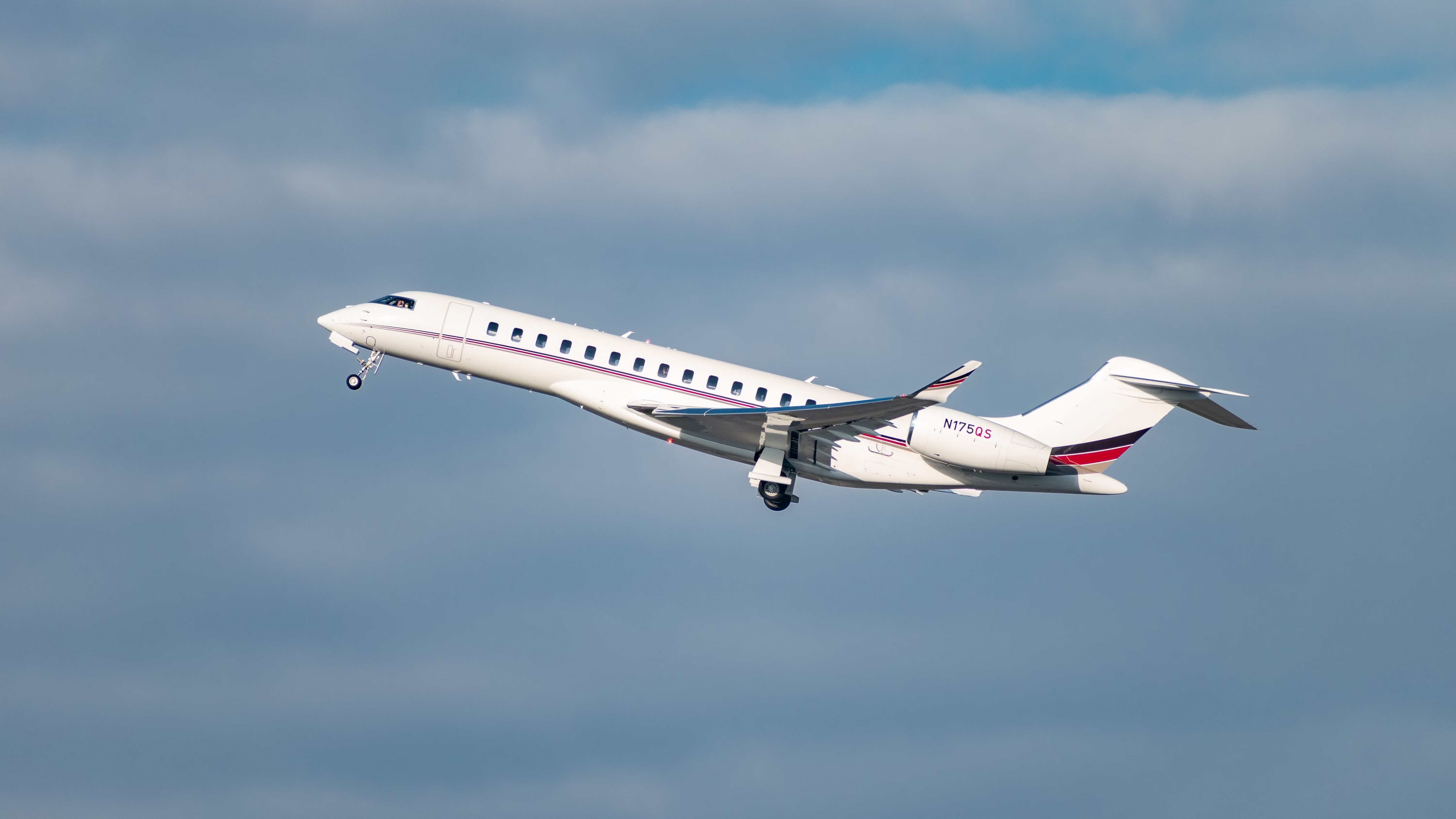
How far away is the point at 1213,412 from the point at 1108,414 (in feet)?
9.40

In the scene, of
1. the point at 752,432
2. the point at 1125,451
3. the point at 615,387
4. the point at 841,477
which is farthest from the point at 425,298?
the point at 1125,451

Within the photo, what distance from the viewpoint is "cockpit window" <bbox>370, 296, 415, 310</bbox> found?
138 feet

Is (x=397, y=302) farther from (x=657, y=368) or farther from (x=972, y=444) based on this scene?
(x=972, y=444)

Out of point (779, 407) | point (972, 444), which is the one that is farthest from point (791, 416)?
point (972, 444)

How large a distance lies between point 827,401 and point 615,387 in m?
5.86

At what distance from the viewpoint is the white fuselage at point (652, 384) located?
40.3 meters

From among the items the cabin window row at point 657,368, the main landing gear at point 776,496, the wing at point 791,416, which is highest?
the cabin window row at point 657,368

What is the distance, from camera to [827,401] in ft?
134

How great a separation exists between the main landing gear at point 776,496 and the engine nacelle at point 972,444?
368 cm

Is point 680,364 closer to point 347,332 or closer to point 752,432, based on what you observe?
point 752,432

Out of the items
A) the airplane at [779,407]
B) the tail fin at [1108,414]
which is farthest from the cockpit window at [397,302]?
the tail fin at [1108,414]

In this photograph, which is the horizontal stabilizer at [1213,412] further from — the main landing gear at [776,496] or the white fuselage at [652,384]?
the main landing gear at [776,496]

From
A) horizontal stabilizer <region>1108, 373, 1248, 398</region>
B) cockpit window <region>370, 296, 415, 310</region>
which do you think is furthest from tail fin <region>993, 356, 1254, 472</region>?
cockpit window <region>370, 296, 415, 310</region>

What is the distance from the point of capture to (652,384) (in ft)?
132
